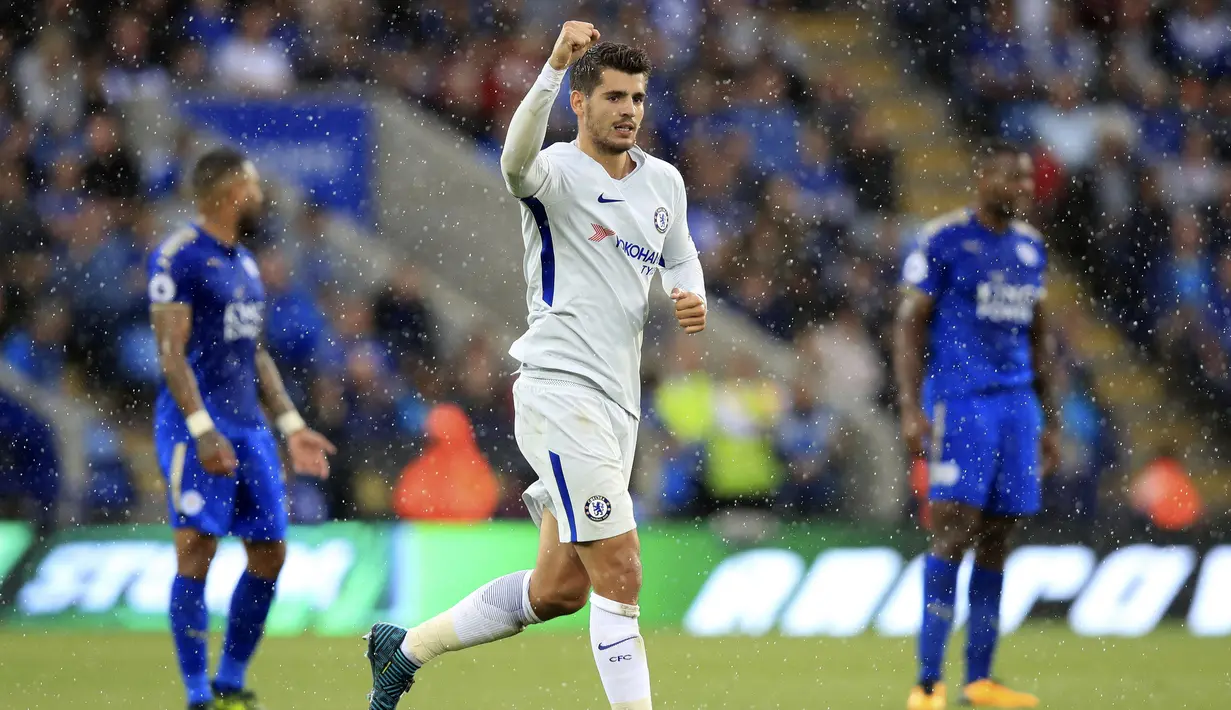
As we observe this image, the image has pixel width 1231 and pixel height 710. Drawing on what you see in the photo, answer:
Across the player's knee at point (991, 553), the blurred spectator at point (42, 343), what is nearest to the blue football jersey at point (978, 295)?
the player's knee at point (991, 553)

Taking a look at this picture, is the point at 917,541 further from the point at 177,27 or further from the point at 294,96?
the point at 177,27

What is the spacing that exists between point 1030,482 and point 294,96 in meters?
8.83

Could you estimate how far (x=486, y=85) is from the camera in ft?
55.1

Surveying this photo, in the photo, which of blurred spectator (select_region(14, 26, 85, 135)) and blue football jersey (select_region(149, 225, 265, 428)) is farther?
blurred spectator (select_region(14, 26, 85, 135))

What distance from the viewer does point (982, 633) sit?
7.78 metres

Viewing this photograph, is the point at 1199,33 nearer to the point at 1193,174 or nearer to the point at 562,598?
the point at 1193,174

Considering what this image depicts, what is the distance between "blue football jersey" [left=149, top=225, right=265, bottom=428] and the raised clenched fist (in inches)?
94.2

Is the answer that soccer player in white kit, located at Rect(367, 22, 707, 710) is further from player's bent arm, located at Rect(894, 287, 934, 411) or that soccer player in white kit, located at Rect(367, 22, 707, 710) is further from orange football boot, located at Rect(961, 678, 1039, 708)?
orange football boot, located at Rect(961, 678, 1039, 708)

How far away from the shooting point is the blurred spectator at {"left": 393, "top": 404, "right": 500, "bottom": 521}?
1302 cm

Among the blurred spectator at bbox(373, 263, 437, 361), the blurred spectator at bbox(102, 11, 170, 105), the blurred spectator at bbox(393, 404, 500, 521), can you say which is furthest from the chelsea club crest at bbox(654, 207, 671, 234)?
A: the blurred spectator at bbox(102, 11, 170, 105)

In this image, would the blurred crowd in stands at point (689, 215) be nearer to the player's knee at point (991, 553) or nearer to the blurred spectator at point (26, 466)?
the blurred spectator at point (26, 466)

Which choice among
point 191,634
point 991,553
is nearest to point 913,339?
point 991,553

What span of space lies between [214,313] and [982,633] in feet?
11.4

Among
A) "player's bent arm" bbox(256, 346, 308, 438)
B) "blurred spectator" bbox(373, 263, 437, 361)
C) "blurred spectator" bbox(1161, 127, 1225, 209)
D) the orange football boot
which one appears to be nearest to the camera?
"player's bent arm" bbox(256, 346, 308, 438)
